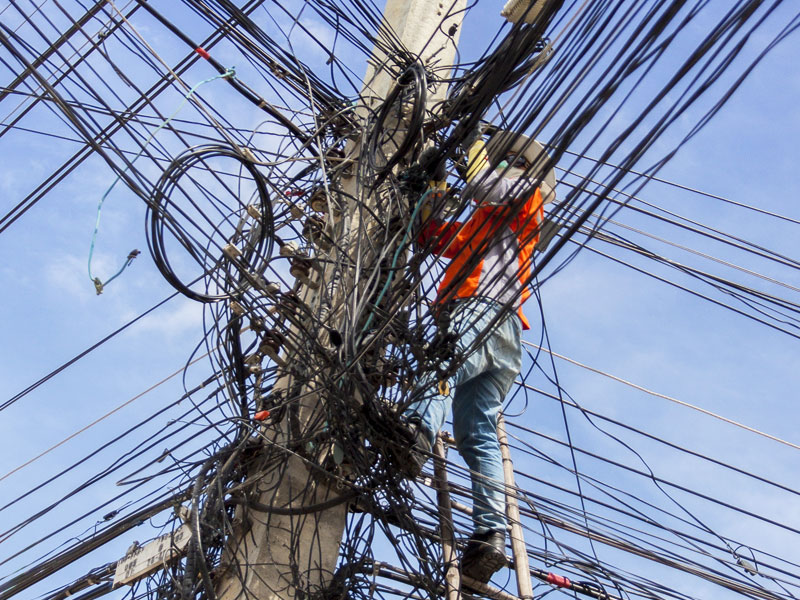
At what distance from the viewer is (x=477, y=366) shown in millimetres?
5066

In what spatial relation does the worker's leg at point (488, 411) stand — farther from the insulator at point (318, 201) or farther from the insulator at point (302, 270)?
the insulator at point (318, 201)

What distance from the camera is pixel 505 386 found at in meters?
5.22

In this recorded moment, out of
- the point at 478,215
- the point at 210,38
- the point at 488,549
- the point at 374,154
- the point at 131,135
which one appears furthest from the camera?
the point at 210,38

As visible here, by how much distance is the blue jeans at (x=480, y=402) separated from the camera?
4688mm

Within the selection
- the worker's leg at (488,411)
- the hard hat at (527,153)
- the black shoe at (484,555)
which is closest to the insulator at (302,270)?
the worker's leg at (488,411)

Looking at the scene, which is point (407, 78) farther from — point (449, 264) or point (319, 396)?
point (319, 396)

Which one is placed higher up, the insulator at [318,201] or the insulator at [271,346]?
the insulator at [318,201]

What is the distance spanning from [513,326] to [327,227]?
1087 millimetres

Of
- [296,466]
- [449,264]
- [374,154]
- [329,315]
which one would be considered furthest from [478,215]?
[296,466]

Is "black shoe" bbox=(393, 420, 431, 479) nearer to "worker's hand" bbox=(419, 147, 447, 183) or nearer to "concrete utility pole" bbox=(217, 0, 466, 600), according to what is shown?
"concrete utility pole" bbox=(217, 0, 466, 600)

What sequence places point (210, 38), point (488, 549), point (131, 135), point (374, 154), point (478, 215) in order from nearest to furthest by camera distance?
→ 1. point (131, 135)
2. point (488, 549)
3. point (374, 154)
4. point (478, 215)
5. point (210, 38)

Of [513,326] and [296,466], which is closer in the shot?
[296,466]

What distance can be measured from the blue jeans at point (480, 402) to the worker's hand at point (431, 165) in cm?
67

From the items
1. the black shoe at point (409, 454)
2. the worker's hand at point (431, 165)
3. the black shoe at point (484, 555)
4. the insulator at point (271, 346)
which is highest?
the worker's hand at point (431, 165)
